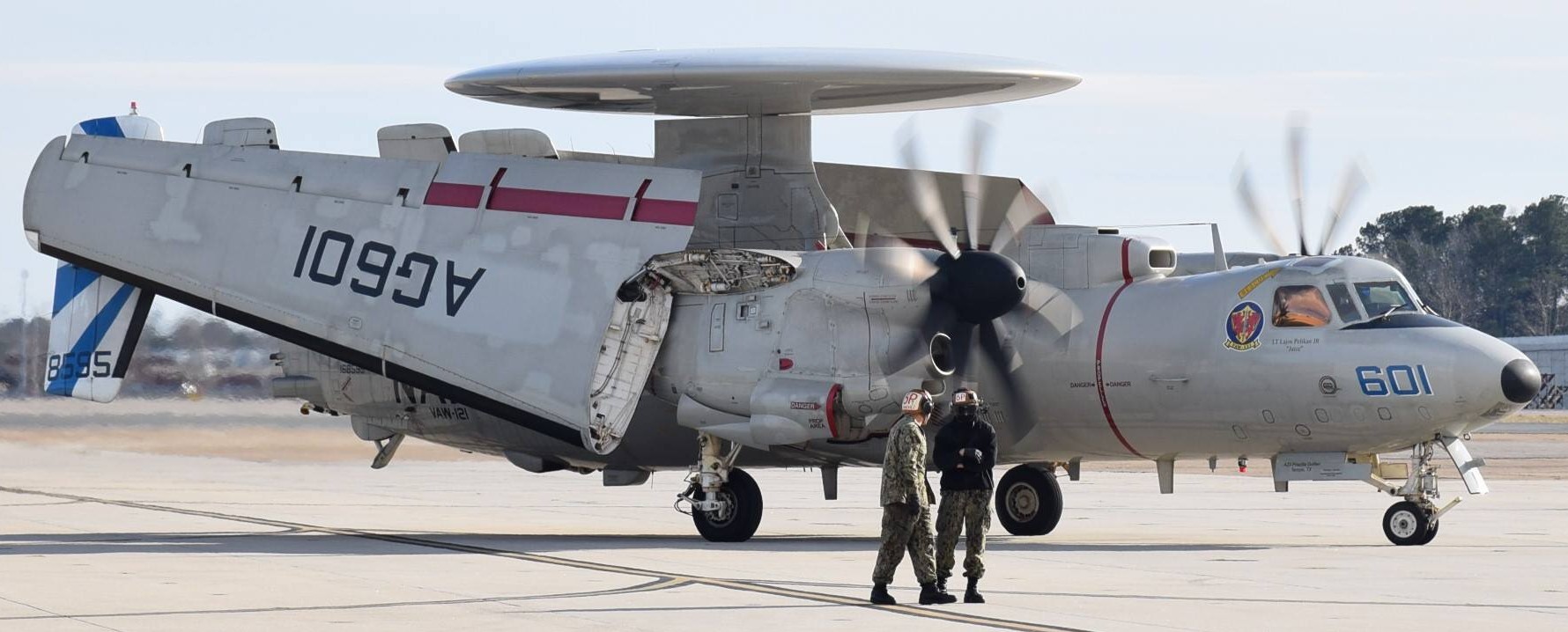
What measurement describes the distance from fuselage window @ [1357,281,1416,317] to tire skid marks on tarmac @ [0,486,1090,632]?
9039 mm

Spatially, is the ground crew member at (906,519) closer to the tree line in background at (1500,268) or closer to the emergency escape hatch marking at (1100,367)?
the emergency escape hatch marking at (1100,367)

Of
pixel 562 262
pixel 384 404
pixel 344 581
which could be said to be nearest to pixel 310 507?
pixel 384 404

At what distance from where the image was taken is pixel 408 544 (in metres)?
23.3

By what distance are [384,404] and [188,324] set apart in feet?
31.4

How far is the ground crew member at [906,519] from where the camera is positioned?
51.8 ft

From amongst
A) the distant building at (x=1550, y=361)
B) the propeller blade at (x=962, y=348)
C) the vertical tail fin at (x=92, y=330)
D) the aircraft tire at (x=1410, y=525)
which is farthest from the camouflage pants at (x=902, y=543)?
the distant building at (x=1550, y=361)

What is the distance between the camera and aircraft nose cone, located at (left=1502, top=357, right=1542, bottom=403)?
21562 millimetres

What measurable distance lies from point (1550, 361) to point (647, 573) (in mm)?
91839

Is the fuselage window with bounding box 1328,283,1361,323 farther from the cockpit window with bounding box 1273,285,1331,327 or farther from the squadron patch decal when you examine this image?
the squadron patch decal

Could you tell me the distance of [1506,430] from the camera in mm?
79812

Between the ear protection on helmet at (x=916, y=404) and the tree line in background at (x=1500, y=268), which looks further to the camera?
the tree line in background at (x=1500, y=268)

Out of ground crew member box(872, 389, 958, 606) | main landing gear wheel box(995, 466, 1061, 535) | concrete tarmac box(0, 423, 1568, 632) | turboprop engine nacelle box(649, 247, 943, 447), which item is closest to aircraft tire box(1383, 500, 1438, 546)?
concrete tarmac box(0, 423, 1568, 632)

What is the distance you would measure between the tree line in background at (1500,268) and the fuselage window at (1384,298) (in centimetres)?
9635

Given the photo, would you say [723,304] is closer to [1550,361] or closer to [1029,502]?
[1029,502]
